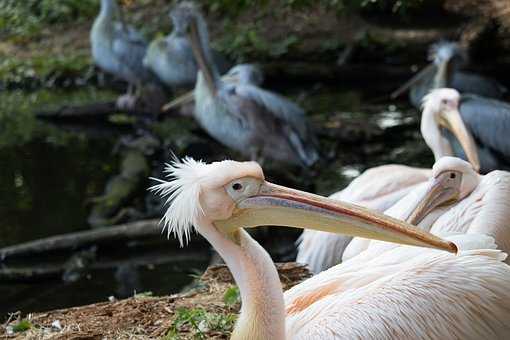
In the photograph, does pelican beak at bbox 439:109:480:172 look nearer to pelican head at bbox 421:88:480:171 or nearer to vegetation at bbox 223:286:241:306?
pelican head at bbox 421:88:480:171

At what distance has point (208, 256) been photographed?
6559mm

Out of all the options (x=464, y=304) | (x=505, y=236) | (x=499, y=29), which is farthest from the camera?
(x=499, y=29)

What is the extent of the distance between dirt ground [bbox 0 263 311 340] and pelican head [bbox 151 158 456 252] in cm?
94

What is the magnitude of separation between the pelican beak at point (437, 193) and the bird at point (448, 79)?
15.4 feet

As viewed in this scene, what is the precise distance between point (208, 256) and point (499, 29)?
269 inches

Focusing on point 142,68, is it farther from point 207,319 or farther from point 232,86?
point 207,319

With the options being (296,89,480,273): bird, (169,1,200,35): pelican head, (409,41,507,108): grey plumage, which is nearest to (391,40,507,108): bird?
(409,41,507,108): grey plumage

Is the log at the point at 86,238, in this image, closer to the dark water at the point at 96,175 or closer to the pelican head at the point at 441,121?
the dark water at the point at 96,175

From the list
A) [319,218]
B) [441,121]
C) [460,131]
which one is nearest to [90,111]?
[441,121]

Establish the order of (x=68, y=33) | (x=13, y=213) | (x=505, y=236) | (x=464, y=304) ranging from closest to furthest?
(x=464, y=304) < (x=505, y=236) < (x=13, y=213) < (x=68, y=33)

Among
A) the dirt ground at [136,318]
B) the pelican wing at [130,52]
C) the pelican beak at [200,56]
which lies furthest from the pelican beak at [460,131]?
the pelican wing at [130,52]

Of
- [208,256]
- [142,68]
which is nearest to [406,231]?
[208,256]

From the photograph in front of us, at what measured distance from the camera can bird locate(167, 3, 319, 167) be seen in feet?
26.0

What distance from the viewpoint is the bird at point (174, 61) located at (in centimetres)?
1042
